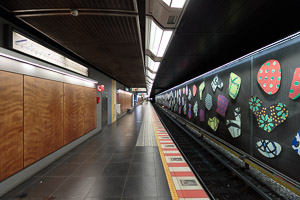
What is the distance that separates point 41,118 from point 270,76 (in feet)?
16.0

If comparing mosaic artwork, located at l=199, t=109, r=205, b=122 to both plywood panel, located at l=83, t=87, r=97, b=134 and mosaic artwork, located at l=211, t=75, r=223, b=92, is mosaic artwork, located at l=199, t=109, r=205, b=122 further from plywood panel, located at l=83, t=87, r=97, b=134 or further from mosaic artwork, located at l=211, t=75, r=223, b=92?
plywood panel, located at l=83, t=87, r=97, b=134

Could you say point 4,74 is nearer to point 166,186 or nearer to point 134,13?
point 134,13

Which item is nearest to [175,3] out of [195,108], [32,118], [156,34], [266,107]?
[156,34]

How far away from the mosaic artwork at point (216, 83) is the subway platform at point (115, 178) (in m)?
2.54

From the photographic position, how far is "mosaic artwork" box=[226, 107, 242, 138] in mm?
3047

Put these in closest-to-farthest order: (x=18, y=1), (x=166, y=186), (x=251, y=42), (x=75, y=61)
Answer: (x=18, y=1)
(x=166, y=186)
(x=251, y=42)
(x=75, y=61)

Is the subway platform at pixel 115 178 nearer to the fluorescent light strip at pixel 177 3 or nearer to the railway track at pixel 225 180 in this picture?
the railway track at pixel 225 180

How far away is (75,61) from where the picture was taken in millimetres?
4273

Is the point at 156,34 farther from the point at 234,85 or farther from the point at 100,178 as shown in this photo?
the point at 100,178

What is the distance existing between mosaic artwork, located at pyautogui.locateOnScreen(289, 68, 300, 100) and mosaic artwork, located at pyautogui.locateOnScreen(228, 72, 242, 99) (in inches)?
46.0

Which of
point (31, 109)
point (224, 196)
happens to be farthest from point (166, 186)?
point (31, 109)

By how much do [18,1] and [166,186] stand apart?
12.8ft

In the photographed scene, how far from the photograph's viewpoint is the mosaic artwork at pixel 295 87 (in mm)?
1790

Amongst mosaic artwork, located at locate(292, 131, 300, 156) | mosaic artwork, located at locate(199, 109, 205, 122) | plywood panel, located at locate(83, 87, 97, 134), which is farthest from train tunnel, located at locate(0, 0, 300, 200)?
mosaic artwork, located at locate(199, 109, 205, 122)
